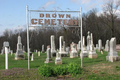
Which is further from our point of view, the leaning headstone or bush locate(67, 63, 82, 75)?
the leaning headstone

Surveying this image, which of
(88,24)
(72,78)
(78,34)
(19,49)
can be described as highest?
(88,24)

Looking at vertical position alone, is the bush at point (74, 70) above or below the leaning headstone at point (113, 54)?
below

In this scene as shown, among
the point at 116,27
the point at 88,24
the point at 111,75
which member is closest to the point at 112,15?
the point at 116,27

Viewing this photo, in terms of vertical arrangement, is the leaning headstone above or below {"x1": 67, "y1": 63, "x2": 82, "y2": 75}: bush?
above

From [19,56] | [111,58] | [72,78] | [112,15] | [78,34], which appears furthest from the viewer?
[78,34]

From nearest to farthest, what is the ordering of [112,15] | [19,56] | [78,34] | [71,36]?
[19,56] < [112,15] < [78,34] < [71,36]

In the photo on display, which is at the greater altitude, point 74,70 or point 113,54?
point 113,54

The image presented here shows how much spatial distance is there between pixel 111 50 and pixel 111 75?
17.1ft

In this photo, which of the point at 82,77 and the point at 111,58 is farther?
the point at 111,58

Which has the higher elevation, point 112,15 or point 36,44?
point 112,15

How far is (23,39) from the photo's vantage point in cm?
5866

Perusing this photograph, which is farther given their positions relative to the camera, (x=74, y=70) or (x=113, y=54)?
(x=113, y=54)

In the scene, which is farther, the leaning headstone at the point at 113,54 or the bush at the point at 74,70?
the leaning headstone at the point at 113,54

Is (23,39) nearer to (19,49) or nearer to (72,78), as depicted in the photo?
(19,49)
